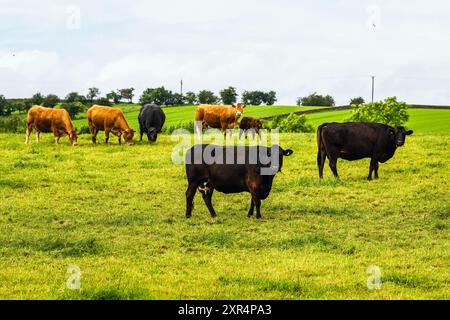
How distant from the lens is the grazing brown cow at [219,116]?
33.1 meters

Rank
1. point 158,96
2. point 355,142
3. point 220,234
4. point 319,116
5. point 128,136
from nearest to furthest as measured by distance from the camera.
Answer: point 220,234
point 355,142
point 128,136
point 319,116
point 158,96

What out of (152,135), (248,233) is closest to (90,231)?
(248,233)

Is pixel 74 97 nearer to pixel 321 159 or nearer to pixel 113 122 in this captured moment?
pixel 113 122

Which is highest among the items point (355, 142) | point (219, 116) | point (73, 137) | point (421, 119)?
point (219, 116)

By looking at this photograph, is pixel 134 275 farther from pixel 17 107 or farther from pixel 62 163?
pixel 17 107

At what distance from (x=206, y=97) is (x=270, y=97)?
824 inches

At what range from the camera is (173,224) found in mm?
14852

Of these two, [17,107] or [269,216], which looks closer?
[269,216]

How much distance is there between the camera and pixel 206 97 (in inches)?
3984

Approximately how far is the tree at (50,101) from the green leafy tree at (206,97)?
2180 centimetres

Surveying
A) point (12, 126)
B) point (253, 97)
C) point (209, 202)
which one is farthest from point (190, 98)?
point (209, 202)

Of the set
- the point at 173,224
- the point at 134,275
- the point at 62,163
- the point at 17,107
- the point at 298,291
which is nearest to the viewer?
the point at 298,291

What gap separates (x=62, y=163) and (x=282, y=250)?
536 inches

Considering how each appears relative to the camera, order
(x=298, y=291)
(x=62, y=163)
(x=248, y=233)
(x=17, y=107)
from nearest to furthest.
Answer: (x=298, y=291) → (x=248, y=233) → (x=62, y=163) → (x=17, y=107)
